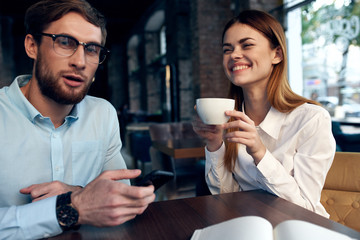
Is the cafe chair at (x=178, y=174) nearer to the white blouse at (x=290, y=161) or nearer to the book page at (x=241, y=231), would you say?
the white blouse at (x=290, y=161)

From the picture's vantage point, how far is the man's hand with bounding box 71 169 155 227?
0.69 metres

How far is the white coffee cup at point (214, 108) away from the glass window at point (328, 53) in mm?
4205

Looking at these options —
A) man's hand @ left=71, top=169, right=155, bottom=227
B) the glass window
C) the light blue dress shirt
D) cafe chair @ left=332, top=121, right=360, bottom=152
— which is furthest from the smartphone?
the glass window

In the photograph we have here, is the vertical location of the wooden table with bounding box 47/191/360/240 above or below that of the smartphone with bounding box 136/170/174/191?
below

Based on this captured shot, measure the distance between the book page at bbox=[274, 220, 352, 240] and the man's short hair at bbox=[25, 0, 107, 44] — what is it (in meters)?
1.05

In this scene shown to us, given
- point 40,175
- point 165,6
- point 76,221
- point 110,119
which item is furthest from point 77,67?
point 165,6

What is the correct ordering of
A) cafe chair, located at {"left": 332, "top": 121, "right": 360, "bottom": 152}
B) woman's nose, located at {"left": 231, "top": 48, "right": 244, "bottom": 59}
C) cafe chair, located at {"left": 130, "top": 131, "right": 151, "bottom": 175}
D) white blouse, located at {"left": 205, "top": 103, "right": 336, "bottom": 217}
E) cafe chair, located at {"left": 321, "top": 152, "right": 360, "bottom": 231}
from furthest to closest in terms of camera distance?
cafe chair, located at {"left": 130, "top": 131, "right": 151, "bottom": 175} → cafe chair, located at {"left": 332, "top": 121, "right": 360, "bottom": 152} → woman's nose, located at {"left": 231, "top": 48, "right": 244, "bottom": 59} → cafe chair, located at {"left": 321, "top": 152, "right": 360, "bottom": 231} → white blouse, located at {"left": 205, "top": 103, "right": 336, "bottom": 217}

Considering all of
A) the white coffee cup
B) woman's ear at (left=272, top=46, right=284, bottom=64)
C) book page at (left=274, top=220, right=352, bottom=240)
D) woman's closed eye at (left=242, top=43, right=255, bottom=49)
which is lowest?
book page at (left=274, top=220, right=352, bottom=240)

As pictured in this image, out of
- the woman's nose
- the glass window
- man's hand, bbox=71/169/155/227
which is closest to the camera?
man's hand, bbox=71/169/155/227

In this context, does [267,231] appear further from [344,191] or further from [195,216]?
[344,191]

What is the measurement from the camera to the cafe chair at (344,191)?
1.13 m

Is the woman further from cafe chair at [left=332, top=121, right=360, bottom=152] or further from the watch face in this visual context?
cafe chair at [left=332, top=121, right=360, bottom=152]

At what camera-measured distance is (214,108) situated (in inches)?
36.7

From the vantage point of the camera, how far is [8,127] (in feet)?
3.51
